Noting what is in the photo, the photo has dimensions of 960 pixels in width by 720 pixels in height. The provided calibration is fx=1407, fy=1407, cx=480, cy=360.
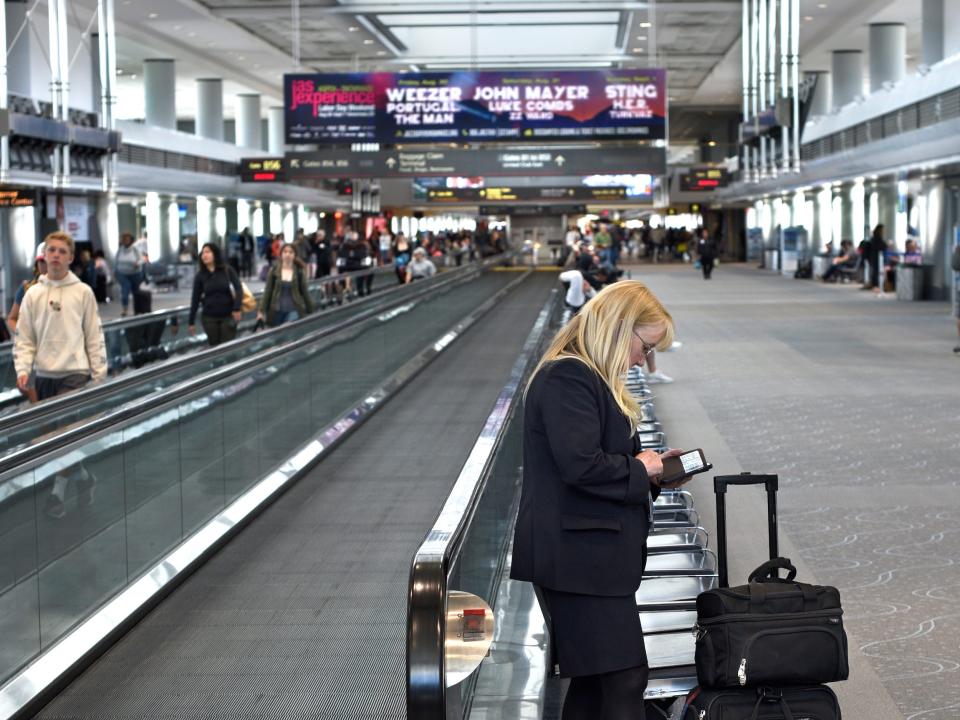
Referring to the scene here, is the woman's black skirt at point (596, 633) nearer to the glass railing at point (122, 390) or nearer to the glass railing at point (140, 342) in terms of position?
the glass railing at point (122, 390)

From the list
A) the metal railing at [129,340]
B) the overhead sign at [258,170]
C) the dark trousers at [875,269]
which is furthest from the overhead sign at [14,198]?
the dark trousers at [875,269]

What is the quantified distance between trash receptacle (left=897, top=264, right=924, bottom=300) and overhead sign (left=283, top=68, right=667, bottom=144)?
6814 millimetres

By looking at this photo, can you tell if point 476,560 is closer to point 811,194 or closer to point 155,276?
point 155,276

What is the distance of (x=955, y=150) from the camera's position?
22.8 m

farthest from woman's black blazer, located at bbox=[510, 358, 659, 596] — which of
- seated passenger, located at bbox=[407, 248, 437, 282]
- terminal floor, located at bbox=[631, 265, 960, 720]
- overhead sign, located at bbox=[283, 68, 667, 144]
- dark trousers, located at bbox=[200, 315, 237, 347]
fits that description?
seated passenger, located at bbox=[407, 248, 437, 282]

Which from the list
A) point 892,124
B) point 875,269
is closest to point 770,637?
point 892,124

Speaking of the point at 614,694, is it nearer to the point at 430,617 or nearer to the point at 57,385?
the point at 430,617

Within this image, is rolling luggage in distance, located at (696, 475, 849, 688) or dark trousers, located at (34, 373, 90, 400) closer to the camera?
rolling luggage in distance, located at (696, 475, 849, 688)

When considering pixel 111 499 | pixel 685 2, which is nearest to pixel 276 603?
pixel 111 499

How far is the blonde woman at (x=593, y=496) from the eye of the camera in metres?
3.57

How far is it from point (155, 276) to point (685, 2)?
15.6 meters

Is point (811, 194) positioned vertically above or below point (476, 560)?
above

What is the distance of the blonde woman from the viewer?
3.57 meters

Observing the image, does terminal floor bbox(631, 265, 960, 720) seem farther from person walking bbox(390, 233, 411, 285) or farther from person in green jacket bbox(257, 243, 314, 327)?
person walking bbox(390, 233, 411, 285)
